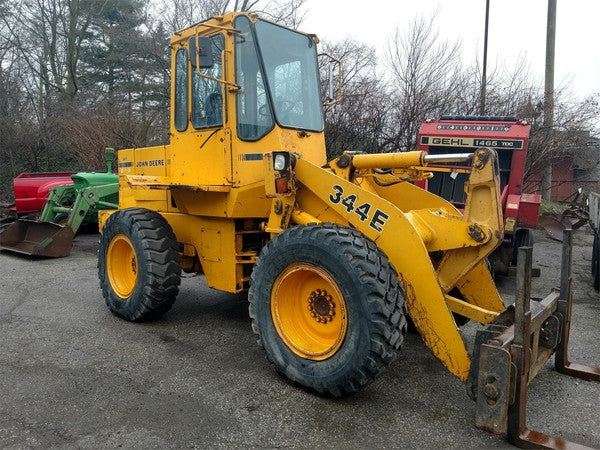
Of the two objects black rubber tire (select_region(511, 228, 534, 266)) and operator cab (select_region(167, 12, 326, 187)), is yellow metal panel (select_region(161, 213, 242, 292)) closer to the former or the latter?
operator cab (select_region(167, 12, 326, 187))

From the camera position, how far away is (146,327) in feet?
15.6

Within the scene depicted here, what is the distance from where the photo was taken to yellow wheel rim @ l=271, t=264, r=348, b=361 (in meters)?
3.37

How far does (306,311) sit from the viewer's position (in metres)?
3.56

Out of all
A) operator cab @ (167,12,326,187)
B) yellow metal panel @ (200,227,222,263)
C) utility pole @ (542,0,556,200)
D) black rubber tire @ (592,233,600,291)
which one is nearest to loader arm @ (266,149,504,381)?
operator cab @ (167,12,326,187)

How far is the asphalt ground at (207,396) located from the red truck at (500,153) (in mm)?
1966

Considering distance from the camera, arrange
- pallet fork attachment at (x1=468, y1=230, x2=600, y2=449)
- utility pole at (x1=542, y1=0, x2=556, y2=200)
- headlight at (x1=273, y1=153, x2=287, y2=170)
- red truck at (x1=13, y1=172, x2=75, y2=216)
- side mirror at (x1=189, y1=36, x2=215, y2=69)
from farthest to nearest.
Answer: utility pole at (x1=542, y1=0, x2=556, y2=200), red truck at (x1=13, y1=172, x2=75, y2=216), side mirror at (x1=189, y1=36, x2=215, y2=69), headlight at (x1=273, y1=153, x2=287, y2=170), pallet fork attachment at (x1=468, y1=230, x2=600, y2=449)

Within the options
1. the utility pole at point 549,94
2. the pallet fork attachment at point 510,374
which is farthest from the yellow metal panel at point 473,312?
the utility pole at point 549,94

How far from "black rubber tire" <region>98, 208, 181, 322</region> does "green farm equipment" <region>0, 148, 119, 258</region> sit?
13.2 ft

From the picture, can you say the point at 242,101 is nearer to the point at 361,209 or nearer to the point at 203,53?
the point at 203,53

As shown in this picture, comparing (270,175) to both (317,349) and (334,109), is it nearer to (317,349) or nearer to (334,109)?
(317,349)

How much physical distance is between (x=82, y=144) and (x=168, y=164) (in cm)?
1245

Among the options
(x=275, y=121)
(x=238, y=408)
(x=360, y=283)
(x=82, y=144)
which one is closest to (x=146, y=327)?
(x=238, y=408)

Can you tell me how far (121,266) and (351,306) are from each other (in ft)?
10.2

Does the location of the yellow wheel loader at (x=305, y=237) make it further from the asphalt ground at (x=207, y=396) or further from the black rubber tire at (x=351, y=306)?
the asphalt ground at (x=207, y=396)
